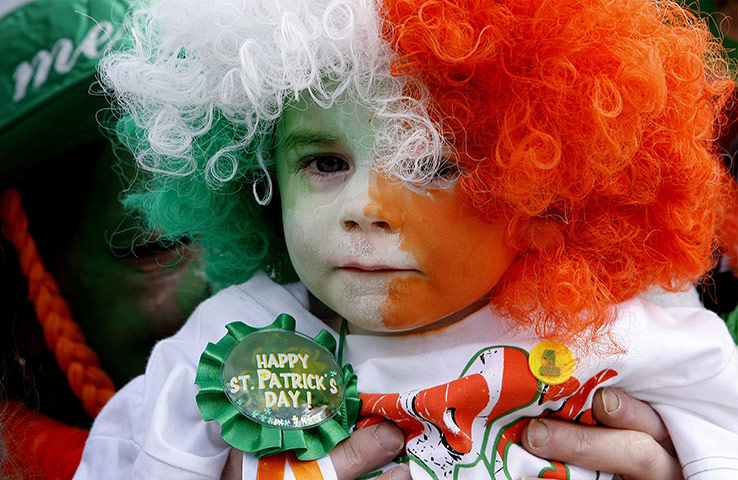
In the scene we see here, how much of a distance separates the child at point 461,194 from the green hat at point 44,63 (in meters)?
0.30

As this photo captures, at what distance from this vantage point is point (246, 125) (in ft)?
3.24

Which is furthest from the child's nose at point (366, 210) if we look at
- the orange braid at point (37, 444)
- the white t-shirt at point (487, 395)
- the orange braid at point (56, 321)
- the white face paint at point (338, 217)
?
the orange braid at point (56, 321)

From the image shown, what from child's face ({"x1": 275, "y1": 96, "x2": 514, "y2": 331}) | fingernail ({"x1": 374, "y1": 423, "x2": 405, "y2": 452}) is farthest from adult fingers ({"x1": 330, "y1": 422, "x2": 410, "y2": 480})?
child's face ({"x1": 275, "y1": 96, "x2": 514, "y2": 331})

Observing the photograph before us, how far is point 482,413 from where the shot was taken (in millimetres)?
938

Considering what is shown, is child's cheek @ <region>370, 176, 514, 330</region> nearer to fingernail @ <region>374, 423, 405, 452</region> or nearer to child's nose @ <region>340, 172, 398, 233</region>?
child's nose @ <region>340, 172, 398, 233</region>

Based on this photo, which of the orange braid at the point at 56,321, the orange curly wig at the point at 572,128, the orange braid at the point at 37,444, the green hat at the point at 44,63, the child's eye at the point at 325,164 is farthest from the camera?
the orange braid at the point at 56,321

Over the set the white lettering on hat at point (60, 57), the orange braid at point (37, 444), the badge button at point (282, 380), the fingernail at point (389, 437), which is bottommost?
the orange braid at point (37, 444)

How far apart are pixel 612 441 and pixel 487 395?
0.68 ft

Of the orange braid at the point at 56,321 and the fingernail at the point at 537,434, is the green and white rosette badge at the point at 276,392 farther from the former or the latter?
the orange braid at the point at 56,321

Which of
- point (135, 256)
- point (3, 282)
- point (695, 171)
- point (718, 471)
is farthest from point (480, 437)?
point (3, 282)

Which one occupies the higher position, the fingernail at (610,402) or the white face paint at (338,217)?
the white face paint at (338,217)

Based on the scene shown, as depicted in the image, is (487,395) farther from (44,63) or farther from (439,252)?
(44,63)

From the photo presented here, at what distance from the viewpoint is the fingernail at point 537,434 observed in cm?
96

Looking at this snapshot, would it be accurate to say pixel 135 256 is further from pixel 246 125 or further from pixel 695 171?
pixel 695 171
